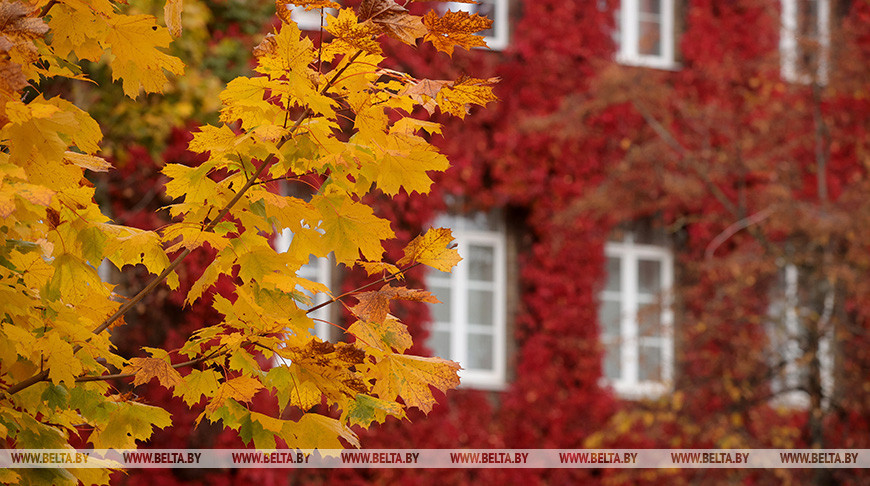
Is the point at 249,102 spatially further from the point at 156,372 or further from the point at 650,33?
the point at 650,33

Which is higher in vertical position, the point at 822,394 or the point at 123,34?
the point at 123,34

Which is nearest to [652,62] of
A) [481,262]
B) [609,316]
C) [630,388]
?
[609,316]

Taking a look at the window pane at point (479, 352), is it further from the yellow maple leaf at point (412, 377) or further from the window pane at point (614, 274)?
the yellow maple leaf at point (412, 377)

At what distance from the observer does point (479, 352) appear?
1040cm

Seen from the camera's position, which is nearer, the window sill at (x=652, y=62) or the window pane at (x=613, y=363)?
the window pane at (x=613, y=363)

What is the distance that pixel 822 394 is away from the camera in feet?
27.9

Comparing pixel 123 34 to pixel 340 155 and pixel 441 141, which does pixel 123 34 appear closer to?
pixel 340 155

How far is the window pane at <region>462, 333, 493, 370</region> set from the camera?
10.4m

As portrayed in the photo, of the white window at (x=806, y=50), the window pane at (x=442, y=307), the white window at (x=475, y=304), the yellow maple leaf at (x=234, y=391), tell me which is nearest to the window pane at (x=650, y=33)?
the white window at (x=806, y=50)

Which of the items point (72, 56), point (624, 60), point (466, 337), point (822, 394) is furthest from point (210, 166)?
point (624, 60)

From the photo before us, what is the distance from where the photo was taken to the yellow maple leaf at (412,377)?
2643 millimetres

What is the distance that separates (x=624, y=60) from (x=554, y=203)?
5.54 feet

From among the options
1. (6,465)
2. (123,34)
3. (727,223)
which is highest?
(727,223)

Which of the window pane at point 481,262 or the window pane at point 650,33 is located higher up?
the window pane at point 650,33
